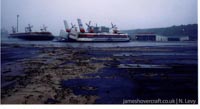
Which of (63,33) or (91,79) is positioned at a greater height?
(63,33)

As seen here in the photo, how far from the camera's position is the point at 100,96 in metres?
6.16

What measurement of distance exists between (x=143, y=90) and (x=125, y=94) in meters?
0.69

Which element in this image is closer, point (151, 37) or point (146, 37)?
point (151, 37)

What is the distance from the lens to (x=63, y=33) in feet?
229

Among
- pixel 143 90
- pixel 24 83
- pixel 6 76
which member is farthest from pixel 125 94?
pixel 6 76

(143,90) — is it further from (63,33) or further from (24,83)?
(63,33)

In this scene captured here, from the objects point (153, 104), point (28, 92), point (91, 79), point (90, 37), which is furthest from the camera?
point (90, 37)

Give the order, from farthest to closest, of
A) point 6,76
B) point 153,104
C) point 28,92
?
point 6,76
point 28,92
point 153,104

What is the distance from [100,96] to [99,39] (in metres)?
56.3

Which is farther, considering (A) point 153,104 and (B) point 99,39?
(B) point 99,39

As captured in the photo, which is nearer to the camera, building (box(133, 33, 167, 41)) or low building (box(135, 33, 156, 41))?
building (box(133, 33, 167, 41))

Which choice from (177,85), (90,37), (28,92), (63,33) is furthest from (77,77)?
(63,33)

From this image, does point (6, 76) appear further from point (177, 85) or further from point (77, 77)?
point (177, 85)

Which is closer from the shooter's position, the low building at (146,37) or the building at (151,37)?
the building at (151,37)
